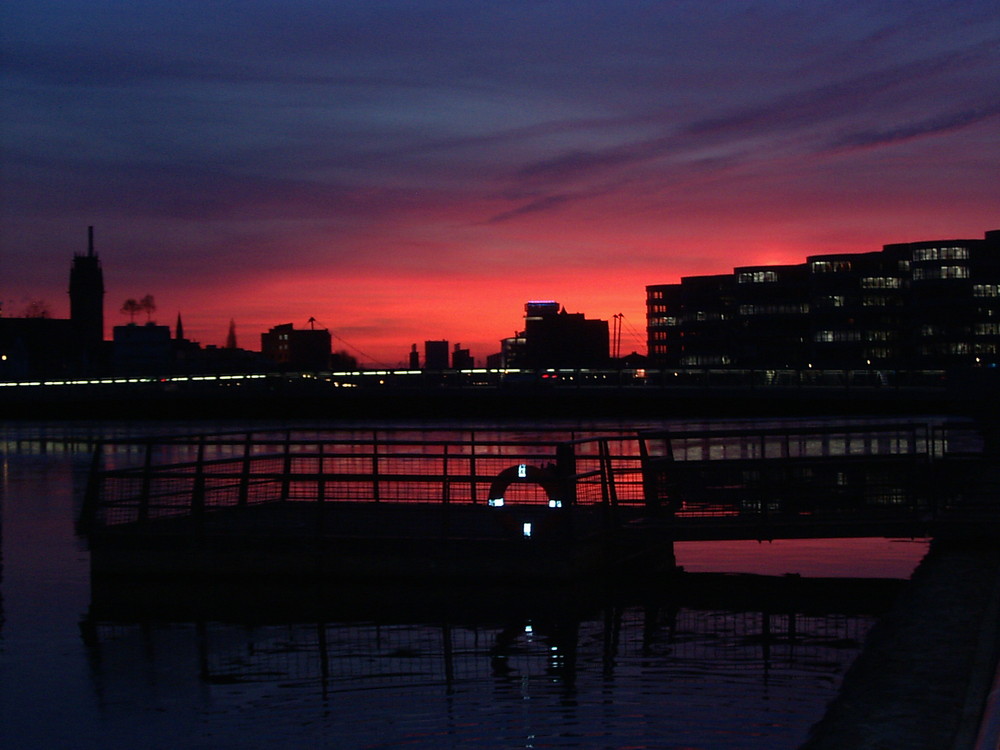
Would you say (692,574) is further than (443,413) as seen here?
No

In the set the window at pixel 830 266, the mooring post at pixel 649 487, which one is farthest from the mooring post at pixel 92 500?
the window at pixel 830 266

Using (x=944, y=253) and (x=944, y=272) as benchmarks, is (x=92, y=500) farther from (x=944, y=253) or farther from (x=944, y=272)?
(x=944, y=253)

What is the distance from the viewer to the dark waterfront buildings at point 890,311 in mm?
170250

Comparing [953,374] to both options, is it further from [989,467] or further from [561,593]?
[561,593]

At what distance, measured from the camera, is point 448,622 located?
47.3ft

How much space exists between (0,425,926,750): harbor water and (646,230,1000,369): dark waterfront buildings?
15907 cm

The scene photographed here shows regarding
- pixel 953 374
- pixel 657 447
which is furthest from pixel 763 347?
pixel 657 447

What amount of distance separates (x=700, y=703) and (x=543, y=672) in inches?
76.9

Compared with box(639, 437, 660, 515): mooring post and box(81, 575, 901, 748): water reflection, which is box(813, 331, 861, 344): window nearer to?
box(639, 437, 660, 515): mooring post

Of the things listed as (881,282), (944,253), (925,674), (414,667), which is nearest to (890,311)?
(881,282)

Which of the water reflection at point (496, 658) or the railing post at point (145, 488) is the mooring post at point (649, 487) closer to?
the water reflection at point (496, 658)

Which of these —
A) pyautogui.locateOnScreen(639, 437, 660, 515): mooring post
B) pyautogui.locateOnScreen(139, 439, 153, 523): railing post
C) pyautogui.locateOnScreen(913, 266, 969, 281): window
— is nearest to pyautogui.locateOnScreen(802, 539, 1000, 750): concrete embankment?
pyautogui.locateOnScreen(639, 437, 660, 515): mooring post

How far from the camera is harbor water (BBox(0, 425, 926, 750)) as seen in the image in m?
9.62

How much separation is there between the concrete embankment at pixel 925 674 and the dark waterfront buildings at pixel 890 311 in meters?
160
